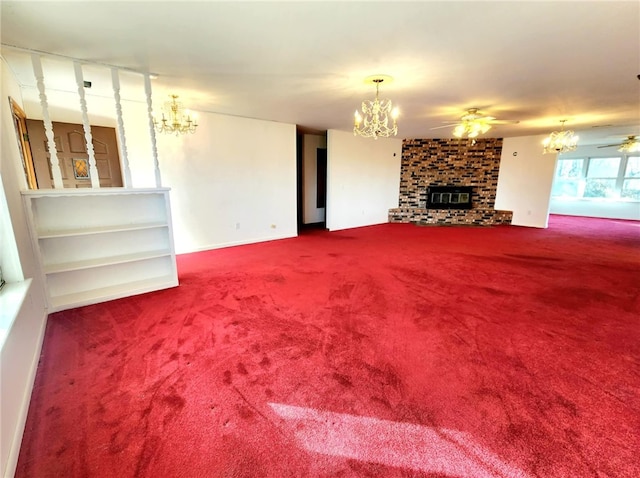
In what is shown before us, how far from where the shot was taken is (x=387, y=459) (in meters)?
1.42

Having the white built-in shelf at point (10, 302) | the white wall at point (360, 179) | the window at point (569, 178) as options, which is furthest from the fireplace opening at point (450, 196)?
the white built-in shelf at point (10, 302)

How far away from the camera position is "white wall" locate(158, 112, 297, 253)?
4918mm

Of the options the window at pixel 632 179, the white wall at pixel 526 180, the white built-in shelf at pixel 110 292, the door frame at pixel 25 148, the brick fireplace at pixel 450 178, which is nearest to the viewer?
the white built-in shelf at pixel 110 292

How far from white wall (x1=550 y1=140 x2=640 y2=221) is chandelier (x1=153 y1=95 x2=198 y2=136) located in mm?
12131

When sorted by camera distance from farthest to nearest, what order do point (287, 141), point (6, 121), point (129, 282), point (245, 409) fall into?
1. point (287, 141)
2. point (129, 282)
3. point (6, 121)
4. point (245, 409)

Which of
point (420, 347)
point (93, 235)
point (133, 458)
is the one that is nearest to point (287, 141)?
point (93, 235)

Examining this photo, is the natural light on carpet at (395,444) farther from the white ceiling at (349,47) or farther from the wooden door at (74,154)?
the wooden door at (74,154)

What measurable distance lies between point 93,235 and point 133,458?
265 cm

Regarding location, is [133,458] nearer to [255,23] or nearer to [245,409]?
[245,409]

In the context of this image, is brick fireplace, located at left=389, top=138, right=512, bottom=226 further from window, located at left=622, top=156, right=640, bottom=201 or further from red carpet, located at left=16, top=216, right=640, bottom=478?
red carpet, located at left=16, top=216, right=640, bottom=478

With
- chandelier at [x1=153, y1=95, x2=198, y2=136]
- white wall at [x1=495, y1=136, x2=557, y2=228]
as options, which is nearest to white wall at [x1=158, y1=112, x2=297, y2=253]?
chandelier at [x1=153, y1=95, x2=198, y2=136]

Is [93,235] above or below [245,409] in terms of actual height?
above

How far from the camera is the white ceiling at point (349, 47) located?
195cm

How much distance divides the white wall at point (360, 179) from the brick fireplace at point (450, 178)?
36 cm
